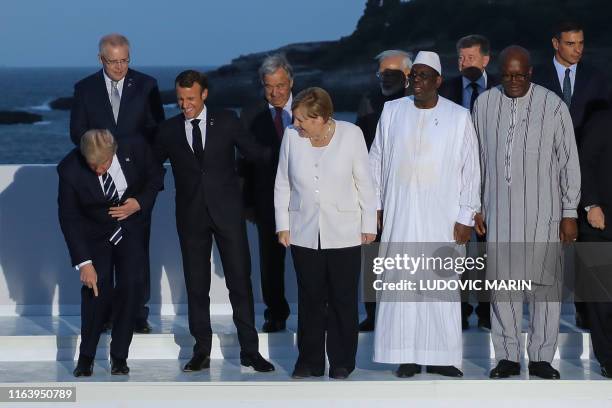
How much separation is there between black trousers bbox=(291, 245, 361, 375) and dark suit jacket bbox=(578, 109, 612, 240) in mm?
1104

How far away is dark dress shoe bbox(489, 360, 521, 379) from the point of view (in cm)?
560

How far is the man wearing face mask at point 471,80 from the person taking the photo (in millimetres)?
6246

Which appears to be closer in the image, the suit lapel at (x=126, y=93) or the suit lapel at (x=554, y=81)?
the suit lapel at (x=554, y=81)

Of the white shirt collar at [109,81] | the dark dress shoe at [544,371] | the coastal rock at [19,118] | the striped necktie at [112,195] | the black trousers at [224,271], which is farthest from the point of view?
Result: the coastal rock at [19,118]

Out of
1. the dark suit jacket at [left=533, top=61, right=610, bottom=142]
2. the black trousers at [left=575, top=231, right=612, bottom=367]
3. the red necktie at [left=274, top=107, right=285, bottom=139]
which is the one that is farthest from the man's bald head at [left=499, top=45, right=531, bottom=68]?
the red necktie at [left=274, top=107, right=285, bottom=139]

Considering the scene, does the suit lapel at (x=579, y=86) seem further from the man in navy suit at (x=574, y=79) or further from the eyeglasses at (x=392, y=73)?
the eyeglasses at (x=392, y=73)

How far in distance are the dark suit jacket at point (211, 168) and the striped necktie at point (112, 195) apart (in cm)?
30

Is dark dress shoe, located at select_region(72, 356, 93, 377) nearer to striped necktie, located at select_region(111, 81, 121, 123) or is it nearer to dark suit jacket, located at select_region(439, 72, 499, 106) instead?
striped necktie, located at select_region(111, 81, 121, 123)

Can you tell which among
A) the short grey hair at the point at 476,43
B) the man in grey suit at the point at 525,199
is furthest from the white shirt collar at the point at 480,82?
the man in grey suit at the point at 525,199

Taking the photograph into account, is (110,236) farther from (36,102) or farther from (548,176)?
(36,102)

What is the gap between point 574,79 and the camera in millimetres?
6117

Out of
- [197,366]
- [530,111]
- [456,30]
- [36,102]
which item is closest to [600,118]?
[530,111]

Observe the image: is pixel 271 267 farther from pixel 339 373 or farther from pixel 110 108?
pixel 110 108

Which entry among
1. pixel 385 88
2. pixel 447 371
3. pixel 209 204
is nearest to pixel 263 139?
pixel 209 204
